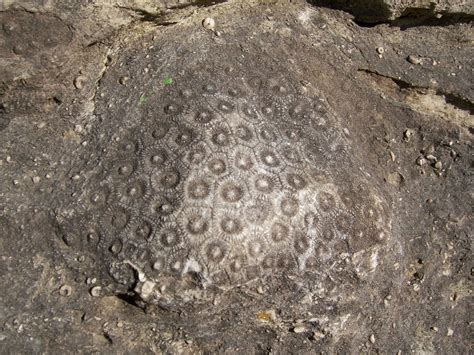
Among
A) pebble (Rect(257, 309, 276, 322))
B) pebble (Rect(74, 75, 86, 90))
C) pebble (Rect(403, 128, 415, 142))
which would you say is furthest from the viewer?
pebble (Rect(403, 128, 415, 142))

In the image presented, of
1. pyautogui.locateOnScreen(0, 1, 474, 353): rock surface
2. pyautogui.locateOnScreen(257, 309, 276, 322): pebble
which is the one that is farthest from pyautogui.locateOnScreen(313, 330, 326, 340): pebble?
pyautogui.locateOnScreen(257, 309, 276, 322): pebble

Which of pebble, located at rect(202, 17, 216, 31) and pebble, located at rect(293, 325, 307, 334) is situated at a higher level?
pebble, located at rect(202, 17, 216, 31)

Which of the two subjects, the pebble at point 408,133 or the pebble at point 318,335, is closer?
the pebble at point 318,335

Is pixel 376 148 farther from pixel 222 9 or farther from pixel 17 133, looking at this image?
pixel 17 133

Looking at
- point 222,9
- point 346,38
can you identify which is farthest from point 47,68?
point 346,38

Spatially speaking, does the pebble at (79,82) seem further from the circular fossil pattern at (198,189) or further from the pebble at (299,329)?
the pebble at (299,329)

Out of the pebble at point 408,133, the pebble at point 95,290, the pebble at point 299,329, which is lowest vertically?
the pebble at point 299,329

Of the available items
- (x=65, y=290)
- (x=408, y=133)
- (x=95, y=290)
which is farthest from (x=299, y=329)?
(x=408, y=133)

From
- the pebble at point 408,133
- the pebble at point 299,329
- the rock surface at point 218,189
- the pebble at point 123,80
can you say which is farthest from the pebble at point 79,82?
the pebble at point 408,133

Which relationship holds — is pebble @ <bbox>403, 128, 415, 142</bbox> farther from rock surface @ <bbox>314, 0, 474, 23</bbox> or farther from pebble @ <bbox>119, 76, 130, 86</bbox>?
pebble @ <bbox>119, 76, 130, 86</bbox>
